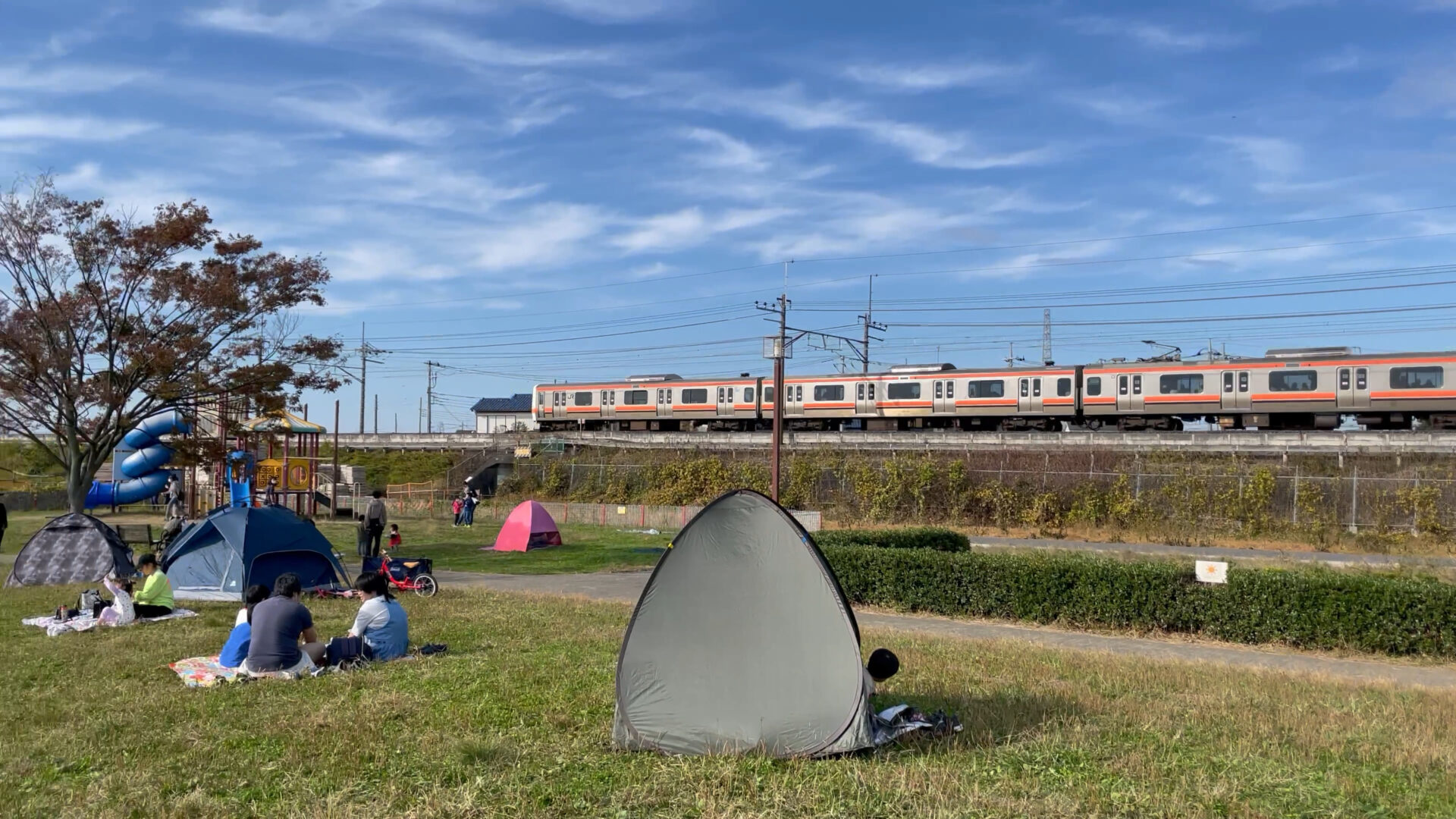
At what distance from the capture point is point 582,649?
10.2 metres

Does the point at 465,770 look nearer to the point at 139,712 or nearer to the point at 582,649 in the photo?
the point at 139,712

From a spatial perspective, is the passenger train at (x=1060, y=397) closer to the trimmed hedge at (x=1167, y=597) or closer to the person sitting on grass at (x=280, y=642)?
the trimmed hedge at (x=1167, y=597)

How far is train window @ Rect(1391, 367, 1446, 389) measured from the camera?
32688 millimetres

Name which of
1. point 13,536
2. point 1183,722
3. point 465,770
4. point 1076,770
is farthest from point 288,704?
point 13,536

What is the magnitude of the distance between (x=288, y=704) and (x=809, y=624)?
399 centimetres

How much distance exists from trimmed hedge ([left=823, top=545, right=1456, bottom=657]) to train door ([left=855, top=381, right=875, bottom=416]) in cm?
2874

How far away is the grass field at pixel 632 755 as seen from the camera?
5.48 m

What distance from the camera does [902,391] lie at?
143 ft

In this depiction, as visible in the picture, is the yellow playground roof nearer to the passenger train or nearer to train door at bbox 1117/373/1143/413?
the passenger train

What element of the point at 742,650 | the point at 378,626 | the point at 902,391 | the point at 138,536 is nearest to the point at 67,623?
the point at 378,626

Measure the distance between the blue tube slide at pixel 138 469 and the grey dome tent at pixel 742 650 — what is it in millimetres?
28189

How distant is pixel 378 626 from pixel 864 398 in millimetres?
36212

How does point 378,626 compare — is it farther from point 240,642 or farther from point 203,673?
point 203,673

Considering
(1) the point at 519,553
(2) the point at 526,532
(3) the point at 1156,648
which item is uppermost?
(2) the point at 526,532
